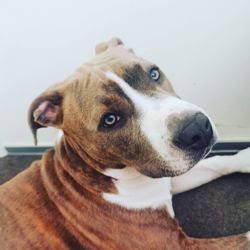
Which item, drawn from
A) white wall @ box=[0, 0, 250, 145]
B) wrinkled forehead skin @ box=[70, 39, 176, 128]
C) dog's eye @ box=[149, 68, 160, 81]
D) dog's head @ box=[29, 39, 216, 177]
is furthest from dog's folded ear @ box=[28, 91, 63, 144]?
white wall @ box=[0, 0, 250, 145]

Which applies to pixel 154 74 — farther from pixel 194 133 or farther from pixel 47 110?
pixel 47 110

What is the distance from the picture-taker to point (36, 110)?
7.11 ft

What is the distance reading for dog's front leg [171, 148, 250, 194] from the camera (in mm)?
2867

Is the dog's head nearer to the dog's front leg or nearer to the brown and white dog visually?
the brown and white dog

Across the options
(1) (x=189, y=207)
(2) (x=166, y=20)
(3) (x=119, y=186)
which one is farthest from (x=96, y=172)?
(2) (x=166, y=20)

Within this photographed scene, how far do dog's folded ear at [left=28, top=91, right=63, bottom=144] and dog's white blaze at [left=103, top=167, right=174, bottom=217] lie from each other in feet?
1.14

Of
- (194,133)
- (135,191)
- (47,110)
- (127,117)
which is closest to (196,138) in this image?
(194,133)

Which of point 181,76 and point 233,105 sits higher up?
point 181,76

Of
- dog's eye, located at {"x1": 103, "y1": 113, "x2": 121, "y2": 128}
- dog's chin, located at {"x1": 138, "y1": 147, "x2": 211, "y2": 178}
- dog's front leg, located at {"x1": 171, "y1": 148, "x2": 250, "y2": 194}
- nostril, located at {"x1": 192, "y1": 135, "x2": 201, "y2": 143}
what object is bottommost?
dog's front leg, located at {"x1": 171, "y1": 148, "x2": 250, "y2": 194}

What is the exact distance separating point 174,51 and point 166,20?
0.21 metres

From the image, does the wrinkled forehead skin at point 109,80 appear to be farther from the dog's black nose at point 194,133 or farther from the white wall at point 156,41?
the white wall at point 156,41

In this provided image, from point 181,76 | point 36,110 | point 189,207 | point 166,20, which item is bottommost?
point 189,207

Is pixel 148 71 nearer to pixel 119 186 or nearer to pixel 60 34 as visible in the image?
pixel 119 186

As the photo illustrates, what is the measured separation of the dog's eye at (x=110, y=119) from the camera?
6.56 feet
